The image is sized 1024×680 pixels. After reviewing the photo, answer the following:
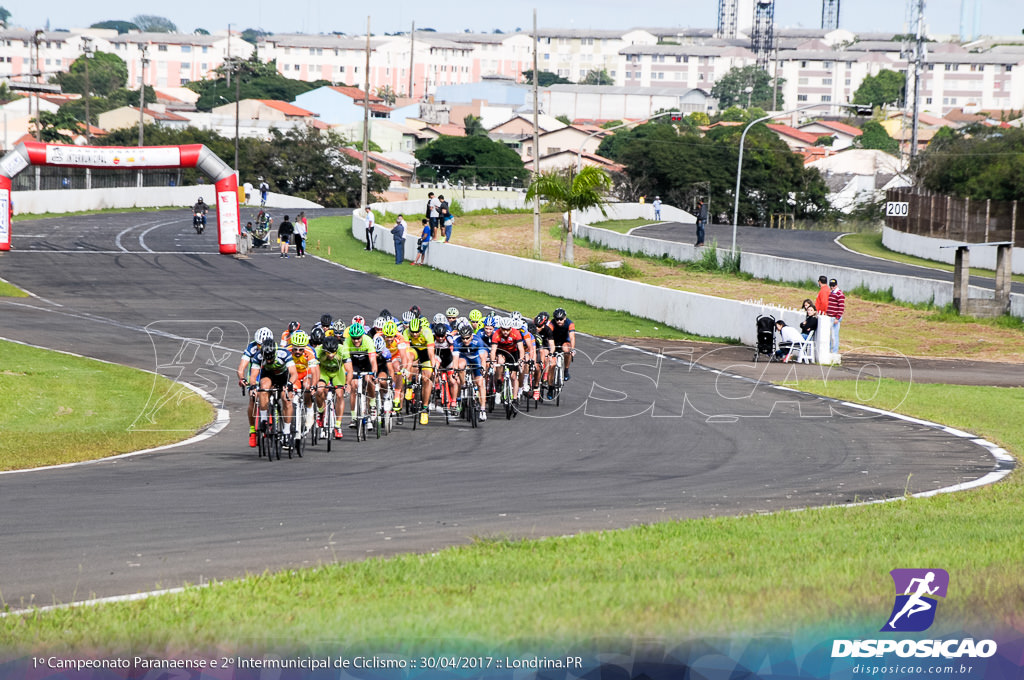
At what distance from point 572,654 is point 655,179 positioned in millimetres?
94538

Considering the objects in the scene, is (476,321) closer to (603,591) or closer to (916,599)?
(603,591)

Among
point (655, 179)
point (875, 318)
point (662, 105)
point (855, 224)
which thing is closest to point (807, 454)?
point (875, 318)

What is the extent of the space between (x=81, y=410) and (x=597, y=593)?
13658 mm

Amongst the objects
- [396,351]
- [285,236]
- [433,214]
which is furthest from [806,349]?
[285,236]

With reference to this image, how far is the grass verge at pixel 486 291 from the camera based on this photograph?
109ft

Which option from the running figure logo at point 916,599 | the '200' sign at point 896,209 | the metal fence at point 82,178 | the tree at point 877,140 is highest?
the tree at point 877,140

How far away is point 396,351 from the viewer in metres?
18.4

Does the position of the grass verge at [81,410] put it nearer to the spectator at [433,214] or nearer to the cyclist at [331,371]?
the cyclist at [331,371]

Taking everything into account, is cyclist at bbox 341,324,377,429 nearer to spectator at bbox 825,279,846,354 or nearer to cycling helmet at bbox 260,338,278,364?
cycling helmet at bbox 260,338,278,364

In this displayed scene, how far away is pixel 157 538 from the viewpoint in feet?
35.0

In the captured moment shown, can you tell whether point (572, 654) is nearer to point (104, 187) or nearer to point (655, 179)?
point (104, 187)

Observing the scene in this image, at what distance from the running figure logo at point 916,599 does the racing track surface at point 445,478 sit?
4.21m

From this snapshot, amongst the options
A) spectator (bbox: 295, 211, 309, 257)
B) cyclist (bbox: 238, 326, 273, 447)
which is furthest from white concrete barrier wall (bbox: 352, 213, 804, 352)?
cyclist (bbox: 238, 326, 273, 447)

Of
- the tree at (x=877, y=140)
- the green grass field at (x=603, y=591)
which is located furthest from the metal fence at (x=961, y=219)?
the tree at (x=877, y=140)
